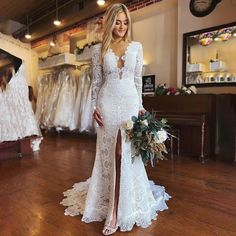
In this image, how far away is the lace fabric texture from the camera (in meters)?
3.64

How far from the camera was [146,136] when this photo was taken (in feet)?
5.25

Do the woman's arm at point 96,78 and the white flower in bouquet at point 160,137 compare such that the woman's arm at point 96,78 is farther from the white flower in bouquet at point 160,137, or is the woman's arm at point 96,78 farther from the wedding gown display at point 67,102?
the wedding gown display at point 67,102

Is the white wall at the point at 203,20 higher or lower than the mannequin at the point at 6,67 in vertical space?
higher

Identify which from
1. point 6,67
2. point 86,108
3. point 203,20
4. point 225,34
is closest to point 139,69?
point 225,34

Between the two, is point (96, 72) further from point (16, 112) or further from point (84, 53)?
point (84, 53)

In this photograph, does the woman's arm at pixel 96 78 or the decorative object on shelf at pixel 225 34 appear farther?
the decorative object on shelf at pixel 225 34

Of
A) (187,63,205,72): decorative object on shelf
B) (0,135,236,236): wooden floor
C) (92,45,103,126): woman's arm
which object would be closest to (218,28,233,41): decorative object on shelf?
(187,63,205,72): decorative object on shelf

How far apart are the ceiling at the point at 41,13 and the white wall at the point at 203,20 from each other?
58.7 inches

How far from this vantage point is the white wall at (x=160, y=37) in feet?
14.4

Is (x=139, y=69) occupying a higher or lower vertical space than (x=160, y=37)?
lower

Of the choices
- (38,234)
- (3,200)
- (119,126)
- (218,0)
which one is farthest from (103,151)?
(218,0)

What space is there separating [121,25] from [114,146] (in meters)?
0.87

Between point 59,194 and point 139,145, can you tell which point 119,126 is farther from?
point 59,194

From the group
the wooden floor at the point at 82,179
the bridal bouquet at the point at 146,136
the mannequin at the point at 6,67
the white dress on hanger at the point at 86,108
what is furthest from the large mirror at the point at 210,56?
the mannequin at the point at 6,67
